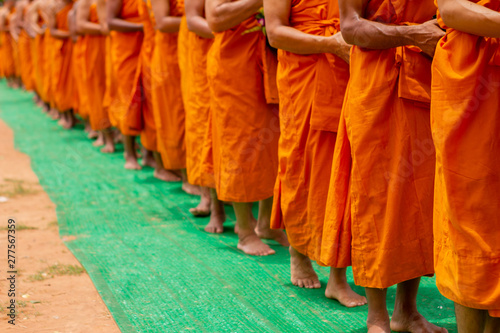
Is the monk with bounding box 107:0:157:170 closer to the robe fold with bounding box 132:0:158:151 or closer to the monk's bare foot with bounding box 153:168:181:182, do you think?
the robe fold with bounding box 132:0:158:151

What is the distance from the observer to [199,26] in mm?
4895

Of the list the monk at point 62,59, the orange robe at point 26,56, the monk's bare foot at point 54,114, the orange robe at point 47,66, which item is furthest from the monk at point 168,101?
the orange robe at point 26,56

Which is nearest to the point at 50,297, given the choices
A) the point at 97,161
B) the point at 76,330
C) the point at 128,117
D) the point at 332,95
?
the point at 76,330

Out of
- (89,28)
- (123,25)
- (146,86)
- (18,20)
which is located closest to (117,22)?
(123,25)

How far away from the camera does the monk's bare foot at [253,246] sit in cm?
464

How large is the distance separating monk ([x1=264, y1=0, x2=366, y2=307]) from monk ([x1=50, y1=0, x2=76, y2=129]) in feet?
22.8

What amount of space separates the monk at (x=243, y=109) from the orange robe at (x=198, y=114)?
383 millimetres

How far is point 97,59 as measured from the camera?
8.73m

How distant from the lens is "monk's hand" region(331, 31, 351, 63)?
3.26 metres

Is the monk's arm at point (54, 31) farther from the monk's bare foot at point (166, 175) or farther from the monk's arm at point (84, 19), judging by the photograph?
the monk's bare foot at point (166, 175)

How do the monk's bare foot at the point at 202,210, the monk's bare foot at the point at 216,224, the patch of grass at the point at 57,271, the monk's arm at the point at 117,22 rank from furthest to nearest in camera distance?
the monk's arm at the point at 117,22 < the monk's bare foot at the point at 202,210 < the monk's bare foot at the point at 216,224 < the patch of grass at the point at 57,271

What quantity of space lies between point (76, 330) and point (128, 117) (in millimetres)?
3863

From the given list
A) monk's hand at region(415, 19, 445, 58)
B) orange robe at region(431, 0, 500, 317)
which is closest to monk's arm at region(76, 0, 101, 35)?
monk's hand at region(415, 19, 445, 58)

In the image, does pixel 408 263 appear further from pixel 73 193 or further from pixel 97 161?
pixel 97 161
